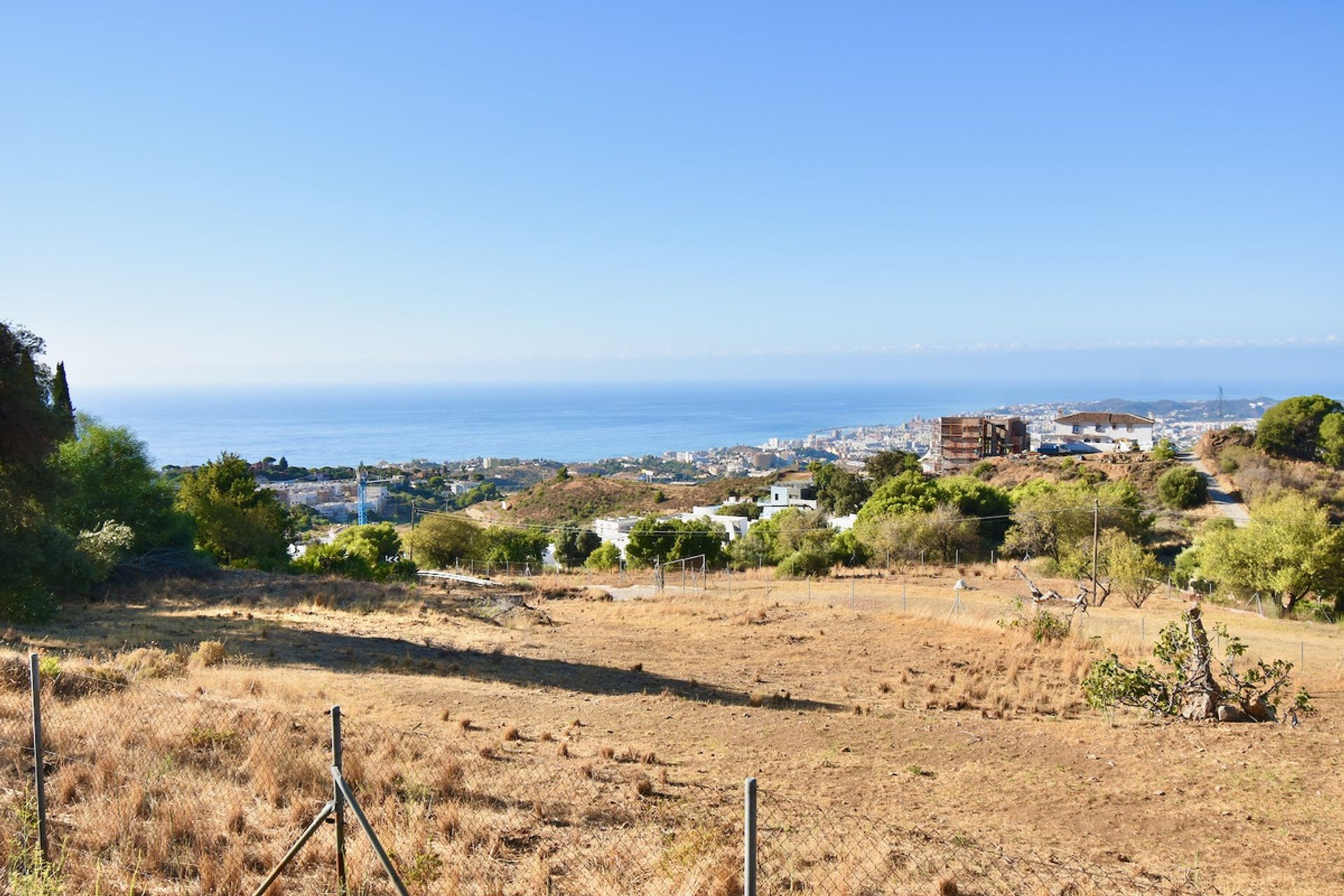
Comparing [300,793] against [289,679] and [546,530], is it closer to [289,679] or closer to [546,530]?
[289,679]

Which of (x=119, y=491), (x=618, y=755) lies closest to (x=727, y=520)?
(x=119, y=491)

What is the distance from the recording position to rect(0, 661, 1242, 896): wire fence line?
6.19 m

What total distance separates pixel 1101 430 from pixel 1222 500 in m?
57.5

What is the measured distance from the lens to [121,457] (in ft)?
112

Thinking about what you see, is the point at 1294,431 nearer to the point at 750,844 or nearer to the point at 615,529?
the point at 615,529

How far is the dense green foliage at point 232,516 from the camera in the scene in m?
41.3

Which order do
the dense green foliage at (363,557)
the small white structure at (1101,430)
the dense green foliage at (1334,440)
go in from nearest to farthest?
the dense green foliage at (363,557) < the dense green foliage at (1334,440) < the small white structure at (1101,430)

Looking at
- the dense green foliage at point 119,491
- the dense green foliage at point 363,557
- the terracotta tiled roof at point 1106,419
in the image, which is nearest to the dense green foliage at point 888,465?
the dense green foliage at point 363,557

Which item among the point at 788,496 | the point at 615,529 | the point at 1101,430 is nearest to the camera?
the point at 615,529

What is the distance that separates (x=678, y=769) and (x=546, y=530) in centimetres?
6059

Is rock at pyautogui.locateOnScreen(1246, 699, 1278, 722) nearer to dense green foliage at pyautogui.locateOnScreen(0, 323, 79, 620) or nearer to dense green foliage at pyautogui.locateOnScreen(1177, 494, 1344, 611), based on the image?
dense green foliage at pyautogui.locateOnScreen(1177, 494, 1344, 611)

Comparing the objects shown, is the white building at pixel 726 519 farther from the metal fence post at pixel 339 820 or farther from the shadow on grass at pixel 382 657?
the metal fence post at pixel 339 820

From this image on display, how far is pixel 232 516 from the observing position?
41469mm

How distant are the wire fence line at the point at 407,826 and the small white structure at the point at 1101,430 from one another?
9628cm
